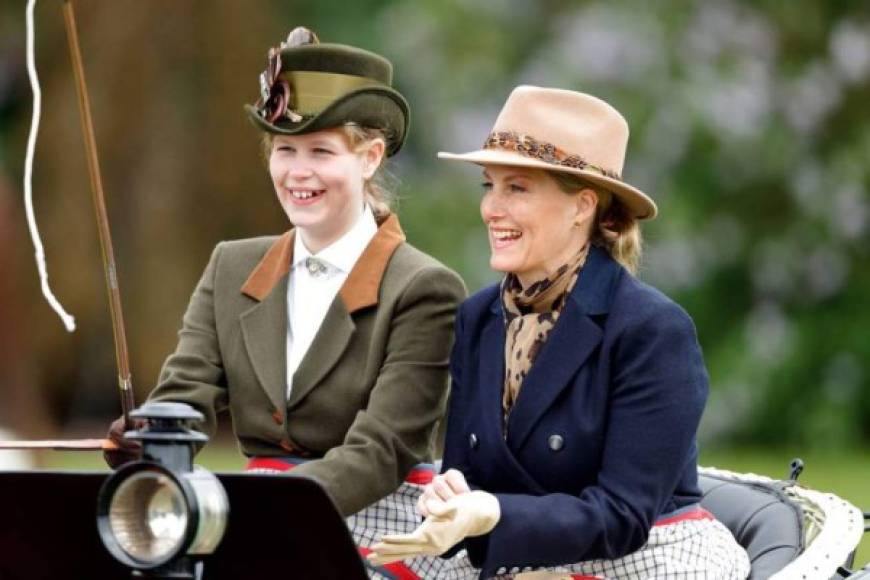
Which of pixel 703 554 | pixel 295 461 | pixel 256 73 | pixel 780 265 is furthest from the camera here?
pixel 256 73

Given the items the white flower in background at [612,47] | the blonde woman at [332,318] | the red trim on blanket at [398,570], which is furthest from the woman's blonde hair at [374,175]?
the white flower in background at [612,47]

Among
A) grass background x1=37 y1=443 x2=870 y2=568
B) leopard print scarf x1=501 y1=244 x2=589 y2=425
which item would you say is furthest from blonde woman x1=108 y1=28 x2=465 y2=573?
grass background x1=37 y1=443 x2=870 y2=568

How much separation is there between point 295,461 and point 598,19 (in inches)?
416

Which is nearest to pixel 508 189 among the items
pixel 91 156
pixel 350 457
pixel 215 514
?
pixel 350 457

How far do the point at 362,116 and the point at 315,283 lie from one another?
0.41 metres

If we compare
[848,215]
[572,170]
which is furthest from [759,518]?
[848,215]

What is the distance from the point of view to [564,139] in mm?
3949

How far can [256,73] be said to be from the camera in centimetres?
→ 1530

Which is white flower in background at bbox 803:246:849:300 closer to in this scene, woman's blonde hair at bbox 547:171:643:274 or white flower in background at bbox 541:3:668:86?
white flower in background at bbox 541:3:668:86

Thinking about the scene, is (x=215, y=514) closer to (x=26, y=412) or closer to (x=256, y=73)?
(x=26, y=412)

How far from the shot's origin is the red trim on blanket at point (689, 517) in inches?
155

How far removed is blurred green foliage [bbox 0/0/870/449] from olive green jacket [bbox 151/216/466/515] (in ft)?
28.8

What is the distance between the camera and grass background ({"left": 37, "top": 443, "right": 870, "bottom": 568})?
1068cm

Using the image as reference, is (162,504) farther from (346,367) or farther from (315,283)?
(315,283)
